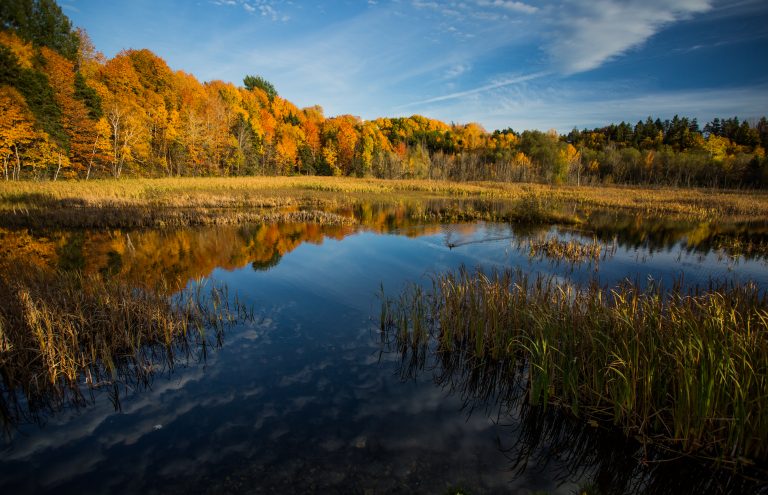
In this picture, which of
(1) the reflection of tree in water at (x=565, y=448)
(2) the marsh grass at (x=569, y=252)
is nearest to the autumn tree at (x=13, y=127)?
(1) the reflection of tree in water at (x=565, y=448)

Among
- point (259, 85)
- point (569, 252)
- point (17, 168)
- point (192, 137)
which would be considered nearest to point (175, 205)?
point (17, 168)

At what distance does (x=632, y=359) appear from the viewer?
488 cm

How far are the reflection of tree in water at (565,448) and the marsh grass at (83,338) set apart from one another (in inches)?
188

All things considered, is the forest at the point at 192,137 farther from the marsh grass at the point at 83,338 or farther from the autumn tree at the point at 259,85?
the marsh grass at the point at 83,338

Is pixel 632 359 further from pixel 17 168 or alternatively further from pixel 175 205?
pixel 17 168

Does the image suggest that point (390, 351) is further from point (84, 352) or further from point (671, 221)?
point (671, 221)

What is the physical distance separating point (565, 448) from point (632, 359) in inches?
61.3

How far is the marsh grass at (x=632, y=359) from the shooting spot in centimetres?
413

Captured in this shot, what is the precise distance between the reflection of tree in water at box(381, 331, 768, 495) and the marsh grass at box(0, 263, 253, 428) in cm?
477

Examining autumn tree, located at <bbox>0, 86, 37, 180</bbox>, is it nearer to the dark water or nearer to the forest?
the forest

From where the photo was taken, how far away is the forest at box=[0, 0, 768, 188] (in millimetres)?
36844

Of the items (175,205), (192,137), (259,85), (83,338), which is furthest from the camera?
(259,85)

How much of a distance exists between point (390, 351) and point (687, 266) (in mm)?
13825

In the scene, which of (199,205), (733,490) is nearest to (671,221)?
(733,490)
